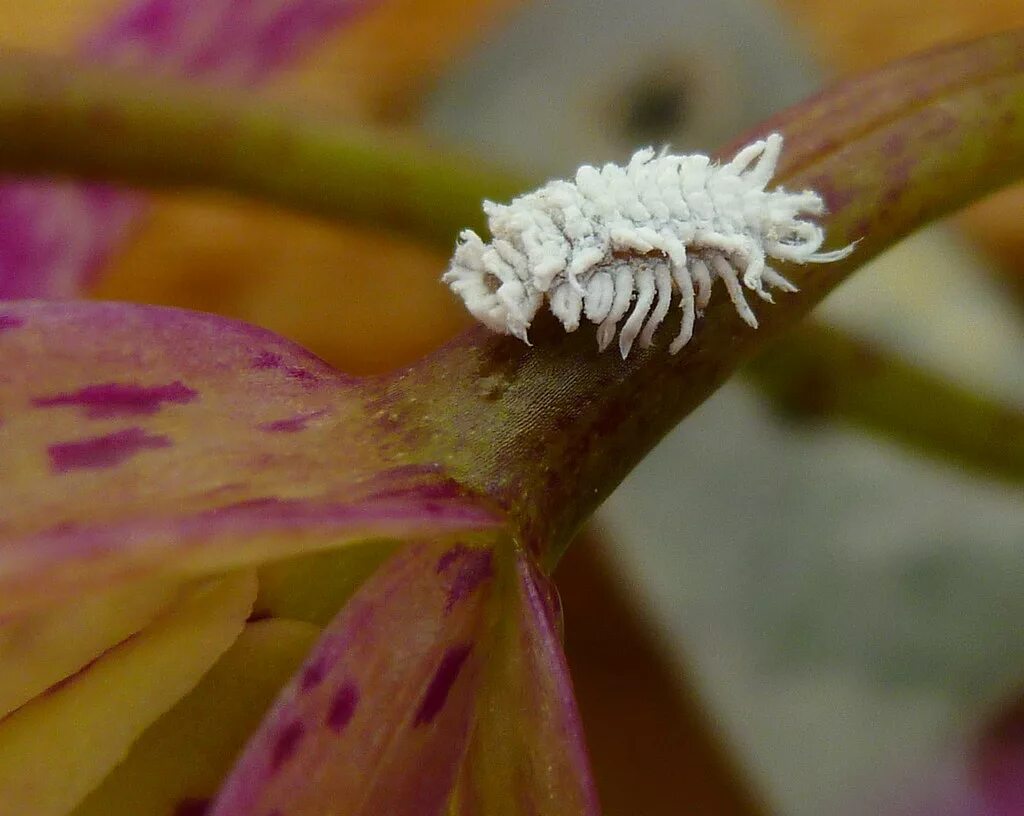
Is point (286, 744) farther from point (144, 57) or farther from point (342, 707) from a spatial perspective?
point (144, 57)

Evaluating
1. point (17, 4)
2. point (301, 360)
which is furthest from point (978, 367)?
point (17, 4)

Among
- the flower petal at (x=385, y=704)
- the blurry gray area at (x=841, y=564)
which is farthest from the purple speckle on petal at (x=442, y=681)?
the blurry gray area at (x=841, y=564)

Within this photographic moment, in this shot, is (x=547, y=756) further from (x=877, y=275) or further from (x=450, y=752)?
(x=877, y=275)

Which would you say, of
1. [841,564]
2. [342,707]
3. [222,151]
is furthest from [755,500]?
[342,707]

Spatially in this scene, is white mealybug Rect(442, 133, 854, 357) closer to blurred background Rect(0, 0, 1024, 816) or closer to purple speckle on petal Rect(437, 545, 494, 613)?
purple speckle on petal Rect(437, 545, 494, 613)

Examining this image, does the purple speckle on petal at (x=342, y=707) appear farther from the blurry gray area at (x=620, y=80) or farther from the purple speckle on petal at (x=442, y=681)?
the blurry gray area at (x=620, y=80)

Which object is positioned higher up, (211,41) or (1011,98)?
(211,41)
